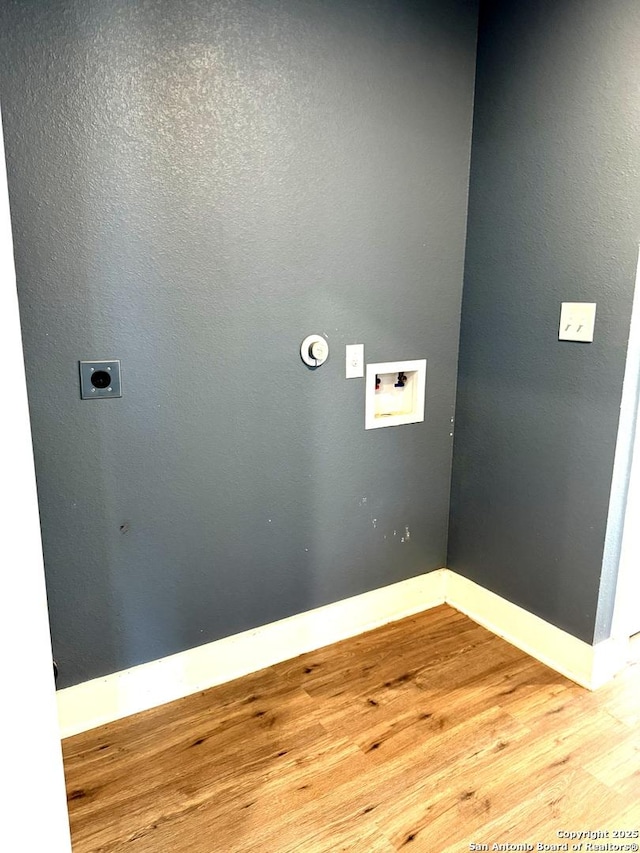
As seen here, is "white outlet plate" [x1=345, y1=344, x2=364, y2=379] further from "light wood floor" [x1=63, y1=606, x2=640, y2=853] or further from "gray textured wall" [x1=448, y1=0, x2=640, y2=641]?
"light wood floor" [x1=63, y1=606, x2=640, y2=853]

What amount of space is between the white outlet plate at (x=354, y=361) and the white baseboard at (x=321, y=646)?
2.95ft

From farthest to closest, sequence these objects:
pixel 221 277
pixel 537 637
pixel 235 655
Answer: pixel 537 637 < pixel 235 655 < pixel 221 277

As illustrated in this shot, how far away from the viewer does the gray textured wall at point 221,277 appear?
4.99 feet

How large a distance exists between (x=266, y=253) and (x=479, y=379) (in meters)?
1.00

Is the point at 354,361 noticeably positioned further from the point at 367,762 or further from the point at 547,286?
the point at 367,762

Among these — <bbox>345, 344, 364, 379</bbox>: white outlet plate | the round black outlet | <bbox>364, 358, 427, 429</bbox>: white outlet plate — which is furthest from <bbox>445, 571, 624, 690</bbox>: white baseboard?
the round black outlet

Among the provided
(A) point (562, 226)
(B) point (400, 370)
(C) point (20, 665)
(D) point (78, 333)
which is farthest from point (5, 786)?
(A) point (562, 226)

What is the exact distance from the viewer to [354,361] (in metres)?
2.07

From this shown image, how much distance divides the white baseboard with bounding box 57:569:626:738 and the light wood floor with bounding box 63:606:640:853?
0.05m

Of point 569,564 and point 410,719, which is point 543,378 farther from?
point 410,719

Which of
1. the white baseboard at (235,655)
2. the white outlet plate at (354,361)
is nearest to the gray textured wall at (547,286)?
the white baseboard at (235,655)

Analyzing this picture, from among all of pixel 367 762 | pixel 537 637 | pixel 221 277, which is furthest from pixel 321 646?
pixel 221 277

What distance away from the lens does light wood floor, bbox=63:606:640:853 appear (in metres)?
1.47

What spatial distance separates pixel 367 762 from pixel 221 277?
1512 mm
